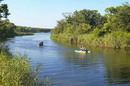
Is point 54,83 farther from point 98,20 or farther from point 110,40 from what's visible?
point 98,20

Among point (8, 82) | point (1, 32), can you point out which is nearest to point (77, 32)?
point (1, 32)

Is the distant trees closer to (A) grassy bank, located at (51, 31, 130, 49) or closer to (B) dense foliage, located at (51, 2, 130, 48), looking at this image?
(B) dense foliage, located at (51, 2, 130, 48)

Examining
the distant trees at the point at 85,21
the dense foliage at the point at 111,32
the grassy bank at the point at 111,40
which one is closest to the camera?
the grassy bank at the point at 111,40

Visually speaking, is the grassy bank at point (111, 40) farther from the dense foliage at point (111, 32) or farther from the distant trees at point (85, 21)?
the distant trees at point (85, 21)

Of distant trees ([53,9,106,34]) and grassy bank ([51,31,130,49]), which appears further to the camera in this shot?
distant trees ([53,9,106,34])

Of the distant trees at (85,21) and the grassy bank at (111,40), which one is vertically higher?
the distant trees at (85,21)

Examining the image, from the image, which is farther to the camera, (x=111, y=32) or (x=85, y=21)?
(x=85, y=21)

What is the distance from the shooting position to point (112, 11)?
54531 millimetres

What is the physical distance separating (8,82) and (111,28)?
155 feet

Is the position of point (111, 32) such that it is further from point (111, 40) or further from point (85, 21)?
point (85, 21)

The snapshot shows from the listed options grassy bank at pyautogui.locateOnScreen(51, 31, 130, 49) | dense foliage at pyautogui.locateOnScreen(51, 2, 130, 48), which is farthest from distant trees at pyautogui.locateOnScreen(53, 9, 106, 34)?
grassy bank at pyautogui.locateOnScreen(51, 31, 130, 49)

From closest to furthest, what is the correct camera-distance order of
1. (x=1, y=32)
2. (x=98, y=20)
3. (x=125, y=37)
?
1. (x=1, y=32)
2. (x=125, y=37)
3. (x=98, y=20)

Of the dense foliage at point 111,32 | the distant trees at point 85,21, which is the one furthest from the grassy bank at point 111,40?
the distant trees at point 85,21

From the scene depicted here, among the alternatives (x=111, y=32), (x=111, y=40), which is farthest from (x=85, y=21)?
(x=111, y=40)
